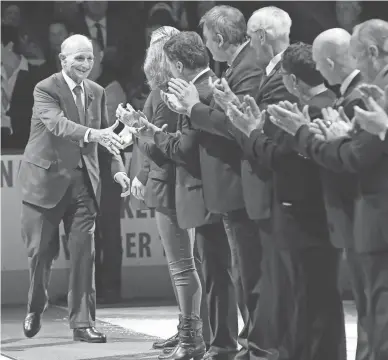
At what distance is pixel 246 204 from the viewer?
5562 mm

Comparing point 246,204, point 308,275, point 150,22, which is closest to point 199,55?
point 246,204

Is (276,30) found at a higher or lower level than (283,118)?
higher

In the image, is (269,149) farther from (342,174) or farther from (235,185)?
(235,185)

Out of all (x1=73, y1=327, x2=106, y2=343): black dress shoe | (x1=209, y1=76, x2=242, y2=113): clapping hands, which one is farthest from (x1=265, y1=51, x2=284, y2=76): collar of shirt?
(x1=73, y1=327, x2=106, y2=343): black dress shoe

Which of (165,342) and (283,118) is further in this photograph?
(165,342)

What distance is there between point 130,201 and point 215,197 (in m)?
4.50

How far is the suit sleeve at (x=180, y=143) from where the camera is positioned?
19.7ft

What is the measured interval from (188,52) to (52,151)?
1.93m

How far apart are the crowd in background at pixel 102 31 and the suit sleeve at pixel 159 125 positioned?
3154 mm

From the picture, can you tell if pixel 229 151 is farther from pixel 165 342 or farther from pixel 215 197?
pixel 165 342

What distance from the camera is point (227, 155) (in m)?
5.88

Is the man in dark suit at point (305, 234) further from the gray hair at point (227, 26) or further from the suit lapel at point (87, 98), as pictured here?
the suit lapel at point (87, 98)

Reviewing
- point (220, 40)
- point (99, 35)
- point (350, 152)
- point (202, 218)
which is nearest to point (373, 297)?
point (350, 152)

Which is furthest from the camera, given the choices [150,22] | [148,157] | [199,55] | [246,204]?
[150,22]
